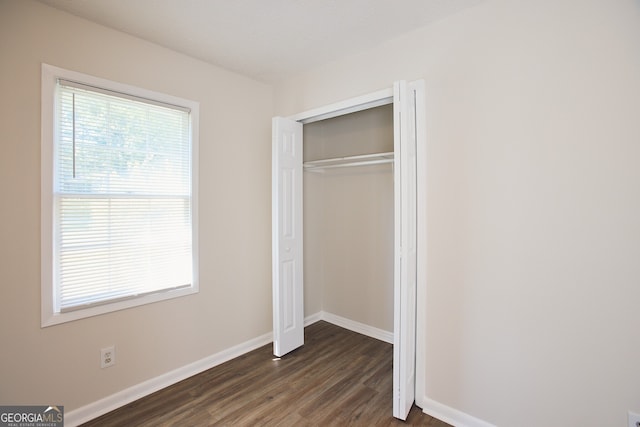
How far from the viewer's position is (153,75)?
2.27 meters

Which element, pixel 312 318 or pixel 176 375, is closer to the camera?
pixel 176 375

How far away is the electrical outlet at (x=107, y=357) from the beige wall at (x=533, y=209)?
221cm

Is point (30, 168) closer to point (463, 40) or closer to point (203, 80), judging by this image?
point (203, 80)

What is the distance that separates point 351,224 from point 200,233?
1649 mm

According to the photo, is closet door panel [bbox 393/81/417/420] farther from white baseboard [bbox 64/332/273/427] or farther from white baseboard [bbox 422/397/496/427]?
white baseboard [bbox 64/332/273/427]

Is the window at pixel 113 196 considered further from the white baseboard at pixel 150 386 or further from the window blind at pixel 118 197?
the white baseboard at pixel 150 386

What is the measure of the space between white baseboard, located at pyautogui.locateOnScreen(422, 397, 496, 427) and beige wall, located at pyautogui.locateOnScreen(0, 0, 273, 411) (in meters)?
1.68

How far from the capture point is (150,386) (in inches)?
88.4

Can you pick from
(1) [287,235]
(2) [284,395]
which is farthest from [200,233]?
(2) [284,395]

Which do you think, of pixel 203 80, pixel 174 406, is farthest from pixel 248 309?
pixel 203 80

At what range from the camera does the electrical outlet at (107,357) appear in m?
2.03

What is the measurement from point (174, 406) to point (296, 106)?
267 cm

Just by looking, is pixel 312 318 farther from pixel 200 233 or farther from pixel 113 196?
pixel 113 196

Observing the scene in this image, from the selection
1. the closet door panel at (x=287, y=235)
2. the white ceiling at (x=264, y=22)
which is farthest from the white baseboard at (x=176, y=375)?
the white ceiling at (x=264, y=22)
